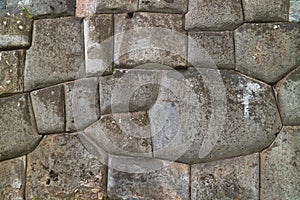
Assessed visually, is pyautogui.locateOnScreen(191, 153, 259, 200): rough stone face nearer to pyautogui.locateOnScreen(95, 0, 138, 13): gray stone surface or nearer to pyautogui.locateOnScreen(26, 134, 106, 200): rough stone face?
pyautogui.locateOnScreen(26, 134, 106, 200): rough stone face

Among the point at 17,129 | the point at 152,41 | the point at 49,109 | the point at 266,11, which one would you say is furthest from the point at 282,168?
the point at 17,129

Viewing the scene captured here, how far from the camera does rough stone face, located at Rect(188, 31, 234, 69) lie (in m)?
2.45

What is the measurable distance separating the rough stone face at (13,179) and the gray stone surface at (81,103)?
1.31 ft

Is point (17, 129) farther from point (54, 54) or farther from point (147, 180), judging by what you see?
point (147, 180)

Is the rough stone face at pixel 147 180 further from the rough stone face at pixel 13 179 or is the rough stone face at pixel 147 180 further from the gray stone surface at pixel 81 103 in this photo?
the rough stone face at pixel 13 179

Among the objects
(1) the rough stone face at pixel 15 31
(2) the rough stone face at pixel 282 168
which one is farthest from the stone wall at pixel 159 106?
(1) the rough stone face at pixel 15 31

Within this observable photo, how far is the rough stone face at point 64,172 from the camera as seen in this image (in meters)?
2.52

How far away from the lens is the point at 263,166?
2.38 metres

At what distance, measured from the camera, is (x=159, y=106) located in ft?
8.04

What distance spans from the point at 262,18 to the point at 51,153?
4.99 feet

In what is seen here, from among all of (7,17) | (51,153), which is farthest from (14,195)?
(7,17)

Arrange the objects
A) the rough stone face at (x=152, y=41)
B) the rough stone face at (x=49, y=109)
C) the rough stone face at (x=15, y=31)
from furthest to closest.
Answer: the rough stone face at (x=15, y=31)
the rough stone face at (x=49, y=109)
the rough stone face at (x=152, y=41)

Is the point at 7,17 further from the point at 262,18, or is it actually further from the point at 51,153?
the point at 262,18

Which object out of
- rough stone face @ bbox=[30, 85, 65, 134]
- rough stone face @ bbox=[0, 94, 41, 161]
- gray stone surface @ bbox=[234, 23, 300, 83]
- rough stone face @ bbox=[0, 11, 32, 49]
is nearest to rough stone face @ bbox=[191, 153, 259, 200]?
gray stone surface @ bbox=[234, 23, 300, 83]
